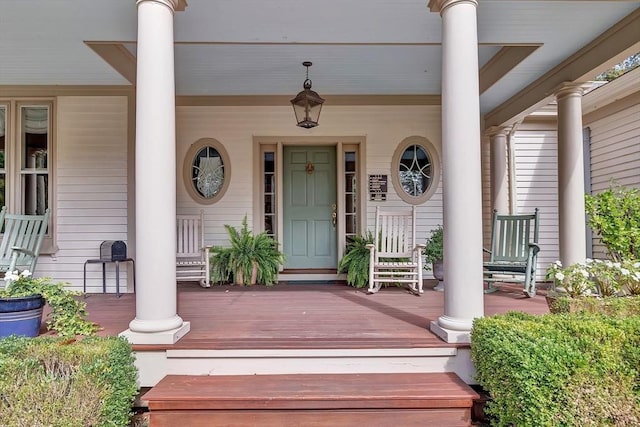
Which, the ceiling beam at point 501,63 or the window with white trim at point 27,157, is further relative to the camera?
the window with white trim at point 27,157

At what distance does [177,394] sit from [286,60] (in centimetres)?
348

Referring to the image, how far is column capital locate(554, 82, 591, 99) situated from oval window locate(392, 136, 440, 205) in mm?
1686

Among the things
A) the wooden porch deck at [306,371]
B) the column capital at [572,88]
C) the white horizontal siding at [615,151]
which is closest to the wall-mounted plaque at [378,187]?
the column capital at [572,88]

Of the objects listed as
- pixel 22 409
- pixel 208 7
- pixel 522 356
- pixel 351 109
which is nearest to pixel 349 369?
pixel 522 356

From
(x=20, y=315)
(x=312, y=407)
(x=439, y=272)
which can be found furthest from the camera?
(x=439, y=272)

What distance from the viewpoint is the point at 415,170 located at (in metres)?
5.56

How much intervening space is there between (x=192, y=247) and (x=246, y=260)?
0.74m

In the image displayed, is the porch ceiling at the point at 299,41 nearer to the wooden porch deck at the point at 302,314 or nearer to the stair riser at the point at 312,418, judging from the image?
the wooden porch deck at the point at 302,314

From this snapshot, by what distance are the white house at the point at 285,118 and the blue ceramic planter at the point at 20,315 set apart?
723mm

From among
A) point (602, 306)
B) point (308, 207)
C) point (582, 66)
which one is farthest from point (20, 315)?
point (582, 66)

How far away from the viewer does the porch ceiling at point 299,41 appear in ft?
10.5

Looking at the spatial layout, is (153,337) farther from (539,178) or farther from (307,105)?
(539,178)

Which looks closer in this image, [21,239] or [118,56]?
[21,239]

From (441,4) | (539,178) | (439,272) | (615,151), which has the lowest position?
(439,272)
